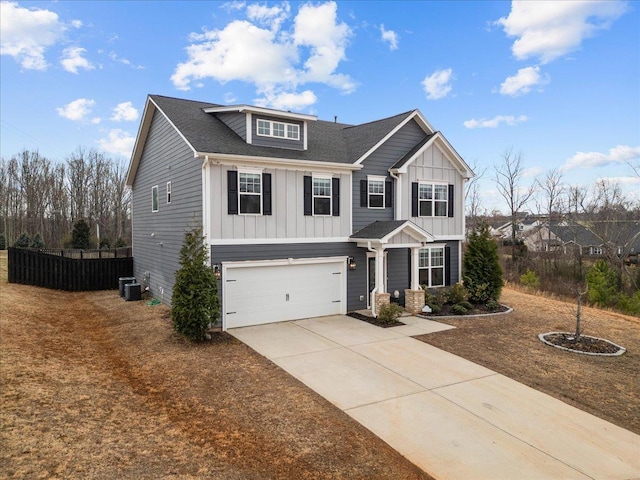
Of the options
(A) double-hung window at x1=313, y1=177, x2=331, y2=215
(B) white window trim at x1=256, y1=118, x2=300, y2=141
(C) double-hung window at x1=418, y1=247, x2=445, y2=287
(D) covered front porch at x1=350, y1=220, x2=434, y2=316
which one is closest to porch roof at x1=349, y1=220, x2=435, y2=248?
(D) covered front porch at x1=350, y1=220, x2=434, y2=316

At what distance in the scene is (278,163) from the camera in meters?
12.5

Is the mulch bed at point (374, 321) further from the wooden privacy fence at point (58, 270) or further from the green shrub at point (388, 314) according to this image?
the wooden privacy fence at point (58, 270)

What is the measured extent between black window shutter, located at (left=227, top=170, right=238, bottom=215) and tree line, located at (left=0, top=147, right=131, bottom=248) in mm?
28968

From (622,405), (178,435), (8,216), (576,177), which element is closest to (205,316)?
(178,435)

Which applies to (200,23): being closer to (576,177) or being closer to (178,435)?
(178,435)

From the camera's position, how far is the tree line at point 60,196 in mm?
37625

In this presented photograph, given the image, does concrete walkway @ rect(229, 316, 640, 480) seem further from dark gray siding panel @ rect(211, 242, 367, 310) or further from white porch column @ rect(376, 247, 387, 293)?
white porch column @ rect(376, 247, 387, 293)

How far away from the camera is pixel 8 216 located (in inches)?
1443

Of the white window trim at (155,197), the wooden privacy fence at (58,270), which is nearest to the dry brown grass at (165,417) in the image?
the white window trim at (155,197)

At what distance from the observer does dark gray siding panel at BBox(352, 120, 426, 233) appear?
1436 cm

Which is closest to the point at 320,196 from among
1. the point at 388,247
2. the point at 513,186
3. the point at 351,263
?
the point at 351,263

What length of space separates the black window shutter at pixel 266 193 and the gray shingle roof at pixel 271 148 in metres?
0.71

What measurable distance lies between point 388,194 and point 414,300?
4063mm

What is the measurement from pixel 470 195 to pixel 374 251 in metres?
29.2
